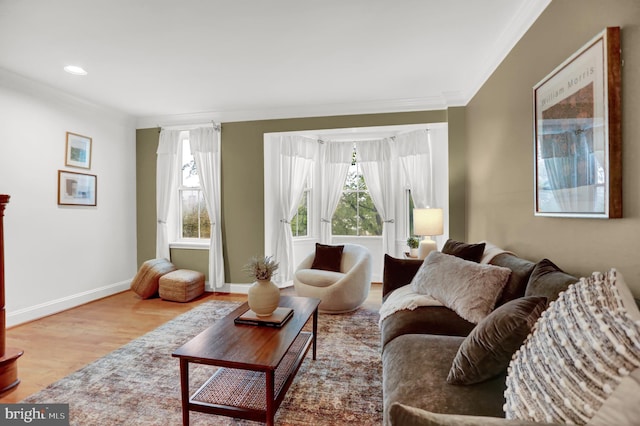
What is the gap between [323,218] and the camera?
538 cm

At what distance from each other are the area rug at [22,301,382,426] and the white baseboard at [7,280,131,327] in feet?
5.27

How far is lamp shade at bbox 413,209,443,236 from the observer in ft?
12.0

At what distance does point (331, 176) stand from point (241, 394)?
388 cm

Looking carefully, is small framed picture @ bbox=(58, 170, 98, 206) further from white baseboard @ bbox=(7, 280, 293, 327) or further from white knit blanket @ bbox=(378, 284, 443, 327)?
white knit blanket @ bbox=(378, 284, 443, 327)

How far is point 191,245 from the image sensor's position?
487cm

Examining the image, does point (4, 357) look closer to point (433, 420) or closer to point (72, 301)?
point (72, 301)

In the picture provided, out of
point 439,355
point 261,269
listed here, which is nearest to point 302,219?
point 261,269

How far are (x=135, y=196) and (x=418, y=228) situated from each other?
433 cm

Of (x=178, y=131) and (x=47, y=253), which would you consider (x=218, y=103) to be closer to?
(x=178, y=131)

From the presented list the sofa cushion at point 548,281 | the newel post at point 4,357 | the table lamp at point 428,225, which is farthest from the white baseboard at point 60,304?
the sofa cushion at point 548,281

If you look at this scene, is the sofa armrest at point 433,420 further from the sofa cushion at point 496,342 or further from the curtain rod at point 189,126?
the curtain rod at point 189,126

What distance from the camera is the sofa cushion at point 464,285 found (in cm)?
186

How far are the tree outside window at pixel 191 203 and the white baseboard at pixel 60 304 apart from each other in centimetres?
120

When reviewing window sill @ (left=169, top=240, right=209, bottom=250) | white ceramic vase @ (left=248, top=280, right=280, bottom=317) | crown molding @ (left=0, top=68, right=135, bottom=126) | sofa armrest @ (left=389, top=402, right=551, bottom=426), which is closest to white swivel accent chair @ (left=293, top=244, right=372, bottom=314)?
white ceramic vase @ (left=248, top=280, right=280, bottom=317)
